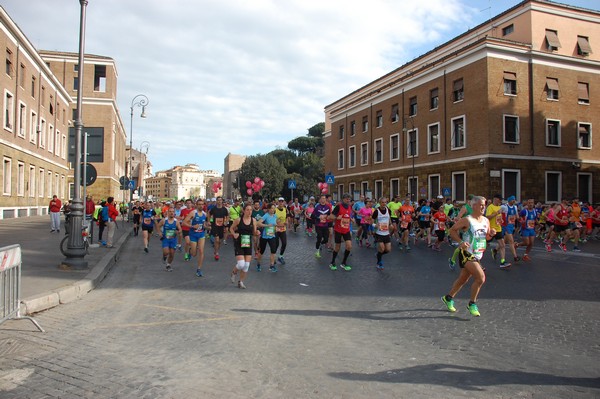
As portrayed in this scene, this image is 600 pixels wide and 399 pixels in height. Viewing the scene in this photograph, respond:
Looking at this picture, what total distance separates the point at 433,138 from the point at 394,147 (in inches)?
212

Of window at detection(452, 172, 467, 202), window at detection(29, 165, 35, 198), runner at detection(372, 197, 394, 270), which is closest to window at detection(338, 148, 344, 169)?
window at detection(452, 172, 467, 202)

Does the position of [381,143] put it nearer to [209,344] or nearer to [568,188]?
[568,188]

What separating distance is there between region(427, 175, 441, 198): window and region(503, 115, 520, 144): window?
5702 millimetres

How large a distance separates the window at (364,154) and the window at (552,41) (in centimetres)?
1762

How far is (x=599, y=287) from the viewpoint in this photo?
348 inches

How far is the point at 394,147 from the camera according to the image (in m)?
40.3

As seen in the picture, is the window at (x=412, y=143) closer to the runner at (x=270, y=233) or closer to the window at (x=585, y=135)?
the window at (x=585, y=135)

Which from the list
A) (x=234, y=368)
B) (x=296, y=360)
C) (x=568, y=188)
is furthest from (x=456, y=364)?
(x=568, y=188)

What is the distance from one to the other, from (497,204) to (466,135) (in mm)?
21041

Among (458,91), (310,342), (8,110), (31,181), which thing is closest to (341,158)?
(458,91)

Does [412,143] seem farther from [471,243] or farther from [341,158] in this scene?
[471,243]

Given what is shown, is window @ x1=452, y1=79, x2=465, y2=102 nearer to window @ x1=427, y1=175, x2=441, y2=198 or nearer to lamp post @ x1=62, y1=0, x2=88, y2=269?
window @ x1=427, y1=175, x2=441, y2=198

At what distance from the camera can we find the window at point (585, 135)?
32641mm

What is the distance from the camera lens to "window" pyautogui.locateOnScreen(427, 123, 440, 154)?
A: 3452 centimetres
